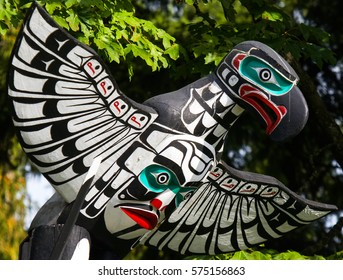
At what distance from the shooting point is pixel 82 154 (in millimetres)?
4094

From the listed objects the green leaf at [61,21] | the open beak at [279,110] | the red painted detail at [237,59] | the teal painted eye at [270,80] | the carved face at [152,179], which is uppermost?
the red painted detail at [237,59]

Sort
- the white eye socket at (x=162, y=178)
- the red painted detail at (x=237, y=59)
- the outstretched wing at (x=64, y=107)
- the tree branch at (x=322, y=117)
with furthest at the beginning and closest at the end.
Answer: the tree branch at (x=322, y=117)
the red painted detail at (x=237, y=59)
the white eye socket at (x=162, y=178)
the outstretched wing at (x=64, y=107)

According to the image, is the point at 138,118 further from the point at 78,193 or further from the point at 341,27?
the point at 341,27

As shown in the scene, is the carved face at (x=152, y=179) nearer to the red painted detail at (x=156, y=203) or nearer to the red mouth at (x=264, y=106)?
the red painted detail at (x=156, y=203)

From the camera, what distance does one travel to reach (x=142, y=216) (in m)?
4.20

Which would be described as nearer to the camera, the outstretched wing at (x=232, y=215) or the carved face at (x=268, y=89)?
the carved face at (x=268, y=89)

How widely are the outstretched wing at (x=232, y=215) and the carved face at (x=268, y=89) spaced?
0.42 meters

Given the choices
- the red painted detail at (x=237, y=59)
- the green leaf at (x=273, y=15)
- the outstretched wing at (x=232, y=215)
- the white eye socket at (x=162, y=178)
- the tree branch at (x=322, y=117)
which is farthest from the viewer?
the tree branch at (x=322, y=117)

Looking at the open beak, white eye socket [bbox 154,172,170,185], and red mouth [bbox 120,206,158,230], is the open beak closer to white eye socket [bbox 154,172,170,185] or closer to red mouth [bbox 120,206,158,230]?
white eye socket [bbox 154,172,170,185]

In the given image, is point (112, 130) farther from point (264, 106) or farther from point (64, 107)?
point (264, 106)

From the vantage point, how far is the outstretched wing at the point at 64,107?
3906mm

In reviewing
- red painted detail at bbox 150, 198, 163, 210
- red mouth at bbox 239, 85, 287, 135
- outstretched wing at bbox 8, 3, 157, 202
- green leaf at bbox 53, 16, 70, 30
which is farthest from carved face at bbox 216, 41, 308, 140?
green leaf at bbox 53, 16, 70, 30

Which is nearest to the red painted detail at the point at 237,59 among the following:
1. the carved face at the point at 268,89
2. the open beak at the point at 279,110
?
the carved face at the point at 268,89
